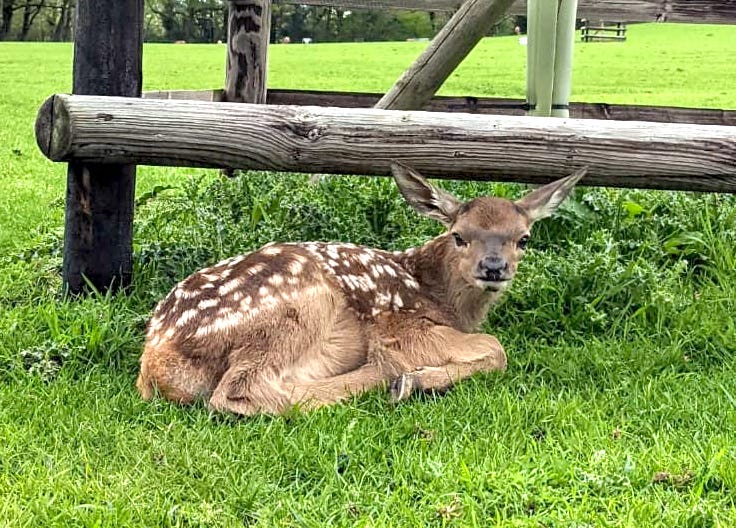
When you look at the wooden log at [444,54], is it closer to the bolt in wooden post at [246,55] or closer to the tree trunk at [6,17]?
the bolt in wooden post at [246,55]

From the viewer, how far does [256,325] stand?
4.14m

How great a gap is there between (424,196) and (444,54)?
137 centimetres

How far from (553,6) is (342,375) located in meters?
2.70

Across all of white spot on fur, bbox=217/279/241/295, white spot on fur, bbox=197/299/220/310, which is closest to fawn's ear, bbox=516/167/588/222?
white spot on fur, bbox=217/279/241/295

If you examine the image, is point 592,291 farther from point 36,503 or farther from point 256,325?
point 36,503

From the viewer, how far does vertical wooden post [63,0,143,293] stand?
474 cm

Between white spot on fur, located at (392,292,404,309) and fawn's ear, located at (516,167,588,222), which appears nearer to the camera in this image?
fawn's ear, located at (516,167,588,222)

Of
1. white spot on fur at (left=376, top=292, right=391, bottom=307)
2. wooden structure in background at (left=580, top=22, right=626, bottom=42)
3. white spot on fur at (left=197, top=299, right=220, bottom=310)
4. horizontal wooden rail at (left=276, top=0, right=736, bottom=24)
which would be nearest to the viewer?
white spot on fur at (left=197, top=299, right=220, bottom=310)

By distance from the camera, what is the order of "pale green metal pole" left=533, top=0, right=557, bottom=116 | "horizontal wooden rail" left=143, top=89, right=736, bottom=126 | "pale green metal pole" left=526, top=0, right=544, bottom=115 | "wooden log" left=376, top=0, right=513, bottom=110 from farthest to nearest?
"horizontal wooden rail" left=143, top=89, right=736, bottom=126, "pale green metal pole" left=526, top=0, right=544, bottom=115, "pale green metal pole" left=533, top=0, right=557, bottom=116, "wooden log" left=376, top=0, right=513, bottom=110

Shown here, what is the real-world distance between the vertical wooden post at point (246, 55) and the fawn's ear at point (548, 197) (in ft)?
10.4

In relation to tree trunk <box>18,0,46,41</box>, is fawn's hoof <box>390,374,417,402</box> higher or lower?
lower

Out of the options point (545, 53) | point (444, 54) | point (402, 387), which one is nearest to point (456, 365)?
point (402, 387)

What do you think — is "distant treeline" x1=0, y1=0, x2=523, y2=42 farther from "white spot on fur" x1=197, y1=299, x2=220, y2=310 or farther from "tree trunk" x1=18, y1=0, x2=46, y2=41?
"white spot on fur" x1=197, y1=299, x2=220, y2=310

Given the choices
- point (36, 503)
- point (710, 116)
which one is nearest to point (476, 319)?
point (36, 503)
